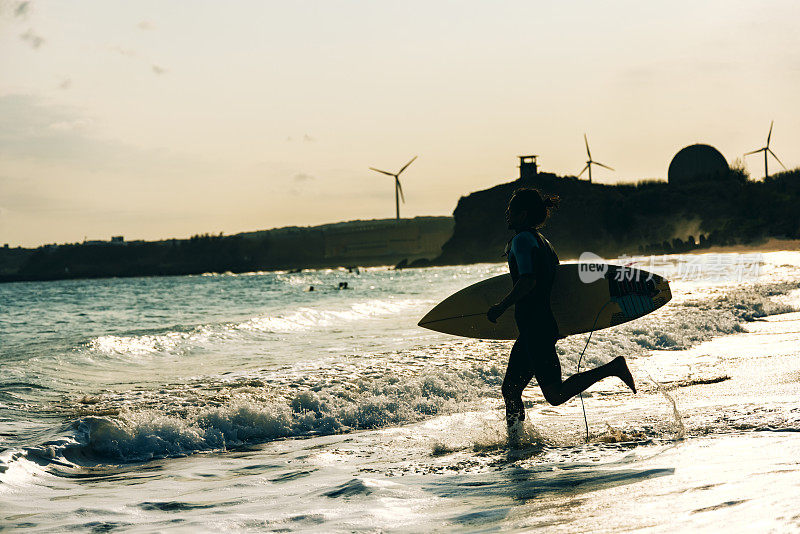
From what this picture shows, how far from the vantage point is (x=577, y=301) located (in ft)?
21.6

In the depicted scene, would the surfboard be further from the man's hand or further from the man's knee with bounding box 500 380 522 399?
the man's hand

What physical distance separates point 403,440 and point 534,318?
79.9 inches

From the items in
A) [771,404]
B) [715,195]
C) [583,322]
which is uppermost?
[715,195]

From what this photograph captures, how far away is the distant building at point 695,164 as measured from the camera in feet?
331

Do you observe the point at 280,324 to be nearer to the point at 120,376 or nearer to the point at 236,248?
the point at 120,376

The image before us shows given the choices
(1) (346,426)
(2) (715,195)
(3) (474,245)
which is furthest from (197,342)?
(3) (474,245)

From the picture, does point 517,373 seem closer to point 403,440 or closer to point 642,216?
point 403,440

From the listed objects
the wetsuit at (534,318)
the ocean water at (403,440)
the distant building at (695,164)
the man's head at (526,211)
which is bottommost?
the ocean water at (403,440)

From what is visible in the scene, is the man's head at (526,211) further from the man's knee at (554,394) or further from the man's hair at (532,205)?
the man's knee at (554,394)

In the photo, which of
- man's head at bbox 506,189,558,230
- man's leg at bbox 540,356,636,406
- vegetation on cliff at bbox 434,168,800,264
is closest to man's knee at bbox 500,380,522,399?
man's leg at bbox 540,356,636,406

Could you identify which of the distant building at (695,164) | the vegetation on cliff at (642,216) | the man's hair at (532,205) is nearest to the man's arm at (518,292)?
the man's hair at (532,205)

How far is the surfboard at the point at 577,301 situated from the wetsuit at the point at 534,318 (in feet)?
4.52

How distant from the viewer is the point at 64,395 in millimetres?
9617

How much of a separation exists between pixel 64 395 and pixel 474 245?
110 metres
